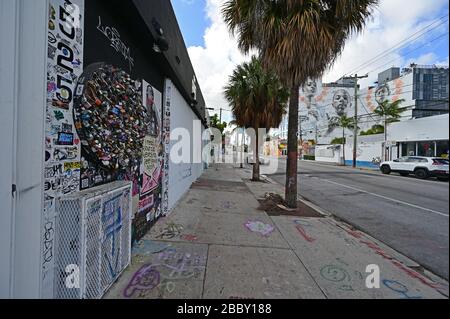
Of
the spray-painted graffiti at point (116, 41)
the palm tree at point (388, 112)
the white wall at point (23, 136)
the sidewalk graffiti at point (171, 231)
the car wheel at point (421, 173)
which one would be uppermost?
the palm tree at point (388, 112)

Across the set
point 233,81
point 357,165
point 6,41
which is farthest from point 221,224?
point 357,165

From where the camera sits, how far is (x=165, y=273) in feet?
10.4

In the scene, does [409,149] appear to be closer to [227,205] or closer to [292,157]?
[292,157]

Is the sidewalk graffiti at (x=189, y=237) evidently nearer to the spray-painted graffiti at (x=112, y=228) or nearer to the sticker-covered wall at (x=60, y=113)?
the spray-painted graffiti at (x=112, y=228)

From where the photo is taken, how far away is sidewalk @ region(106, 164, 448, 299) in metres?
2.88

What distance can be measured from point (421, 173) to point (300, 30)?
16689 mm

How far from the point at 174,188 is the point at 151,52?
373 centimetres

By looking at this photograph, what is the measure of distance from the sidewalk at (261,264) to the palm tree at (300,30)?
412 cm

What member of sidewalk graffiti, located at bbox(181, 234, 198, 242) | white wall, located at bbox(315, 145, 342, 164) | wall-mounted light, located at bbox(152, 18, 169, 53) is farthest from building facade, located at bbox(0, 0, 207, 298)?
white wall, located at bbox(315, 145, 342, 164)

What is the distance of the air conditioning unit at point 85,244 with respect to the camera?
2.18 m

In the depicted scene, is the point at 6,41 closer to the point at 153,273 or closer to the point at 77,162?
the point at 77,162

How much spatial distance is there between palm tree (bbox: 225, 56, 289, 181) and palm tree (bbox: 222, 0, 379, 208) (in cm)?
634

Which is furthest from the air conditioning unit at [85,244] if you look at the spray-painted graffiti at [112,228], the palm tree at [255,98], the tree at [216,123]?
the tree at [216,123]
